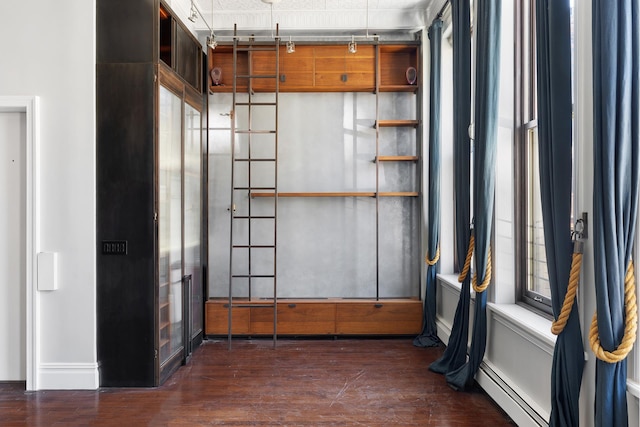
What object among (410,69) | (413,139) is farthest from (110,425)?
(410,69)

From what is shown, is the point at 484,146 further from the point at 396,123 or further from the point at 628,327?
the point at 396,123

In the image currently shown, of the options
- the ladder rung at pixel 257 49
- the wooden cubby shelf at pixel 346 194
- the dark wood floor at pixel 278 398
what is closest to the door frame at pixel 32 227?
the dark wood floor at pixel 278 398

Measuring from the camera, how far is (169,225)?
3.95 metres

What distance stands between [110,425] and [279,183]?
2.95 metres

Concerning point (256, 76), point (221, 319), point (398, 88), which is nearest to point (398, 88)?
point (398, 88)

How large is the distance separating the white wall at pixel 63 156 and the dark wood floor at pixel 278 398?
389 mm

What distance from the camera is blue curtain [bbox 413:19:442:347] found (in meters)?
4.67

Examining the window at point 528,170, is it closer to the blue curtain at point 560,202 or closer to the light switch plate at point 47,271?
the blue curtain at point 560,202

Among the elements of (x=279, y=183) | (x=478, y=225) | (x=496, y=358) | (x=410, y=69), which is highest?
(x=410, y=69)

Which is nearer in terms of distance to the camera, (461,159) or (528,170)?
(528,170)

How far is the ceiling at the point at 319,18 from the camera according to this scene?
496 cm

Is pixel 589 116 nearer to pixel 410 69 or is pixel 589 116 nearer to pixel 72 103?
pixel 410 69

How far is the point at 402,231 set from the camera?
17.1 ft

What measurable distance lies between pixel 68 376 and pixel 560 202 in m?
3.72
